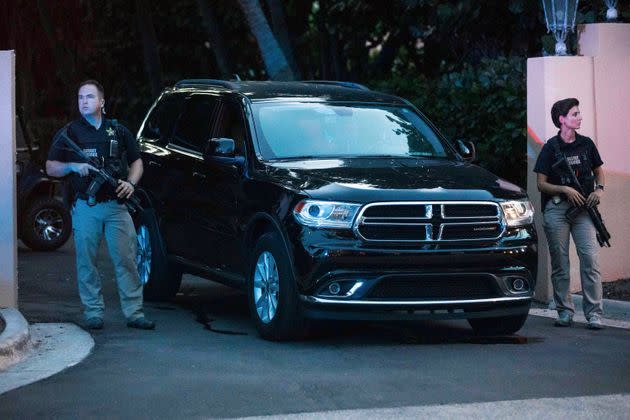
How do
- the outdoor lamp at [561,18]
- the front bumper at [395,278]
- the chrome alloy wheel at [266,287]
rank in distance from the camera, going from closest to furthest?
the front bumper at [395,278] < the chrome alloy wheel at [266,287] < the outdoor lamp at [561,18]

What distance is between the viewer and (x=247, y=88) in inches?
463

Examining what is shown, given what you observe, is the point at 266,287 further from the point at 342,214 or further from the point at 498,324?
the point at 498,324

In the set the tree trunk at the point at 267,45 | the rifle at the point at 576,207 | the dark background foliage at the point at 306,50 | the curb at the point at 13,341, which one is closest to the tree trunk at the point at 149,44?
the dark background foliage at the point at 306,50

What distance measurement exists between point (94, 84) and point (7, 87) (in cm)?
66

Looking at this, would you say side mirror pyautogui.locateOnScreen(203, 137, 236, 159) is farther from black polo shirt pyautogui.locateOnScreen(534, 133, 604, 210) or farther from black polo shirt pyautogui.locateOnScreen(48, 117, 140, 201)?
black polo shirt pyautogui.locateOnScreen(534, 133, 604, 210)

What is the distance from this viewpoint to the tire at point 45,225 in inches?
690

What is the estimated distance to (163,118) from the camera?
1306 centimetres

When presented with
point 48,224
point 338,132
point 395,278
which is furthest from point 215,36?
point 395,278

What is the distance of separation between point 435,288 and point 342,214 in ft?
2.82

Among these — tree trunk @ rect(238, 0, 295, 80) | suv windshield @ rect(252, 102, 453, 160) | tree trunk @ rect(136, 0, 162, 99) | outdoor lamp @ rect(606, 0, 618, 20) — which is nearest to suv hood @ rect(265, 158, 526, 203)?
suv windshield @ rect(252, 102, 453, 160)

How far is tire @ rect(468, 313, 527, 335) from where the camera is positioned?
10.6 meters

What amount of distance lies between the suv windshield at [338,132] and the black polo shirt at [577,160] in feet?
2.50

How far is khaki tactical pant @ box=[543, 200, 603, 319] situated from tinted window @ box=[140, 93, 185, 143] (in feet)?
11.6

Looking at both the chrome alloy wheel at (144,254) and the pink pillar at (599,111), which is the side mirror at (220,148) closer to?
the chrome alloy wheel at (144,254)
